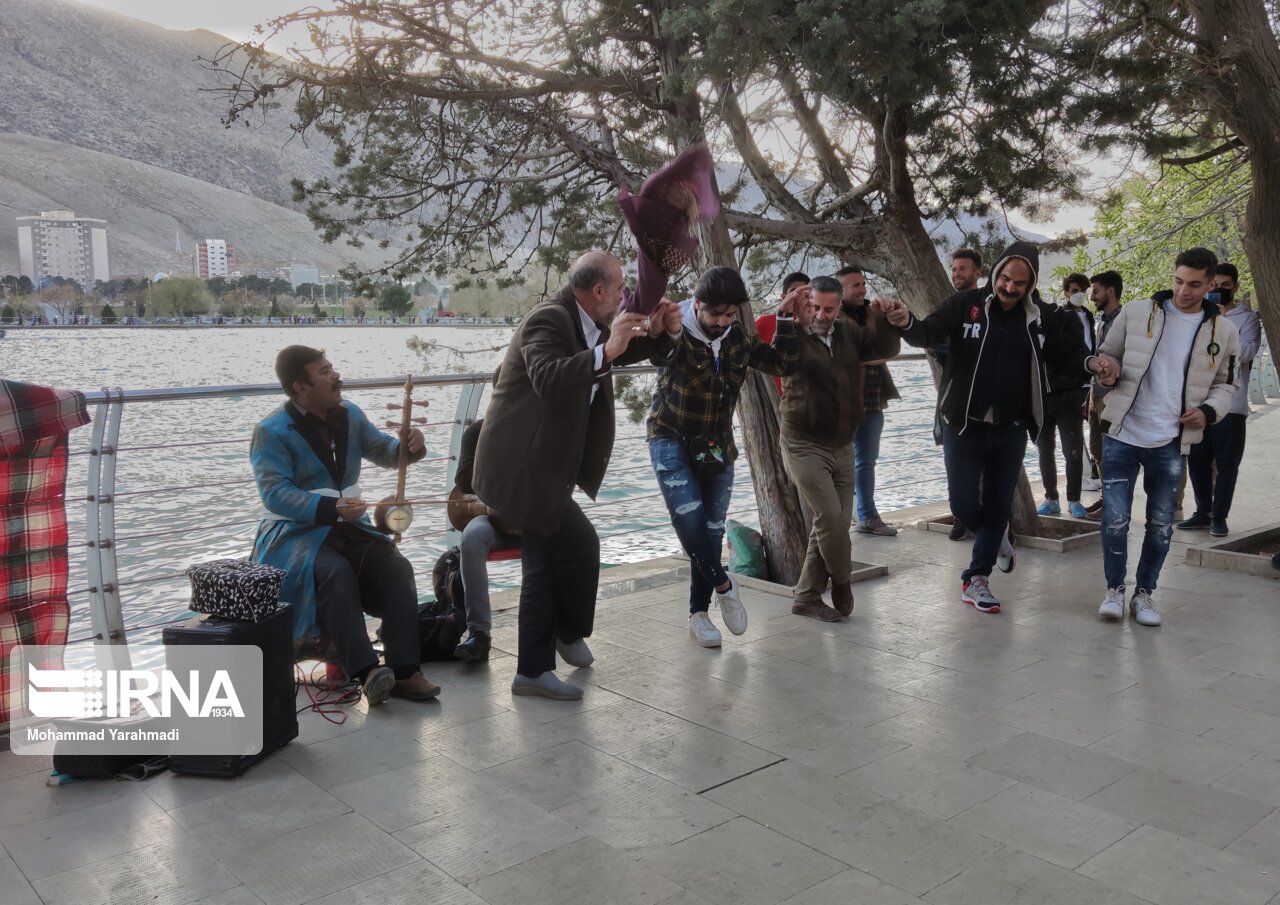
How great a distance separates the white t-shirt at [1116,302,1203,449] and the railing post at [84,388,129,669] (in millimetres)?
4745

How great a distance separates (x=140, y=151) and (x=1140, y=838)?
25.1 metres

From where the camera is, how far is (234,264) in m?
13.8

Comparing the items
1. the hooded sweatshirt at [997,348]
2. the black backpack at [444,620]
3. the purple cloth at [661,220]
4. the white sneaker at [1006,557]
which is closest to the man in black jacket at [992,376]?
the hooded sweatshirt at [997,348]

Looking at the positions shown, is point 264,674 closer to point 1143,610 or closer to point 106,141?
point 1143,610

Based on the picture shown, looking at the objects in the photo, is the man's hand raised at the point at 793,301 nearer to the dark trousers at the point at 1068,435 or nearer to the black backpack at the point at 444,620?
the black backpack at the point at 444,620

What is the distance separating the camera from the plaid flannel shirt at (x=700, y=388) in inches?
187

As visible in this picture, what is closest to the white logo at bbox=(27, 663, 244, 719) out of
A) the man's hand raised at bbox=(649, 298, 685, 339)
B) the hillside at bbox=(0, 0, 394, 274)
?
the man's hand raised at bbox=(649, 298, 685, 339)

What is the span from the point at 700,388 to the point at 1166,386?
2.38m

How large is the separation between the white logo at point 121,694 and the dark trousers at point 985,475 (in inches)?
147

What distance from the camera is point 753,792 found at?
332 centimetres

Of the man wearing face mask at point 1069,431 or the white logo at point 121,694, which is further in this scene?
the man wearing face mask at point 1069,431

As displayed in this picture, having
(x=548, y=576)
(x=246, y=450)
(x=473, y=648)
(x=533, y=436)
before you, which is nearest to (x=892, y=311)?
A: (x=533, y=436)

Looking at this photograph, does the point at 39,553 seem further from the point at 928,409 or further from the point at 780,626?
the point at 928,409

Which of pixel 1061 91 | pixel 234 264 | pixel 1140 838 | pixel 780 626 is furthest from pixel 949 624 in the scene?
pixel 234 264
